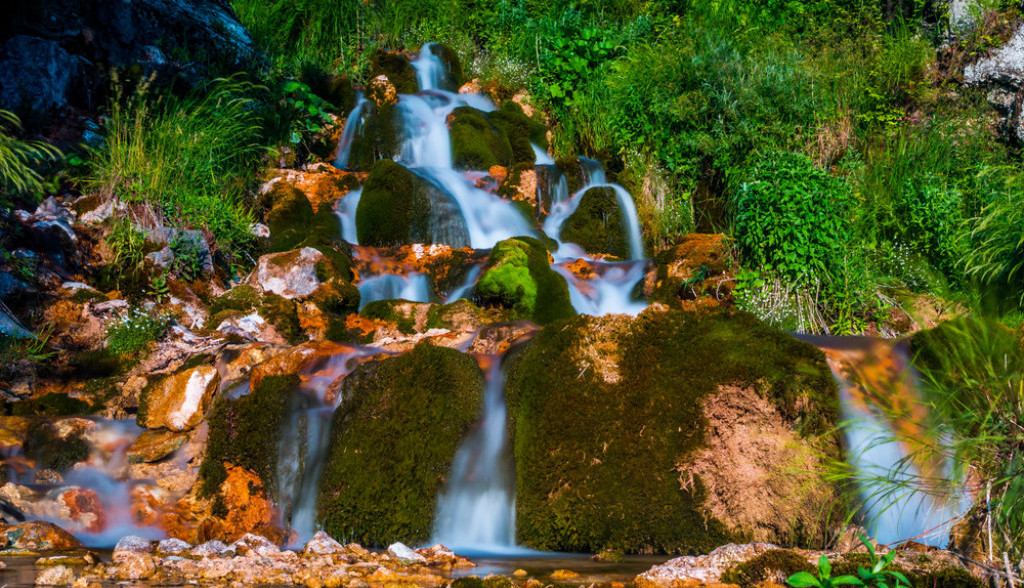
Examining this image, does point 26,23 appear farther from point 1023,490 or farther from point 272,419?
point 1023,490

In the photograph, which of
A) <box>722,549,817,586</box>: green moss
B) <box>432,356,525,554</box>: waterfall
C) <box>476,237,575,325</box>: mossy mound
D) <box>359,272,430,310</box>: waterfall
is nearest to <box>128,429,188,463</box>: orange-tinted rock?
<box>432,356,525,554</box>: waterfall

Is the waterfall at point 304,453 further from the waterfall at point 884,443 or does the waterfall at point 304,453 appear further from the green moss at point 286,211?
the green moss at point 286,211

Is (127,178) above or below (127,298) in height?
above

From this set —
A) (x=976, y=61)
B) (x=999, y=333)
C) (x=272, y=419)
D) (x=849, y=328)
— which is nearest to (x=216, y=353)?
(x=272, y=419)

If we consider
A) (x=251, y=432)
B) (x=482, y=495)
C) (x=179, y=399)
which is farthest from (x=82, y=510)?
(x=482, y=495)

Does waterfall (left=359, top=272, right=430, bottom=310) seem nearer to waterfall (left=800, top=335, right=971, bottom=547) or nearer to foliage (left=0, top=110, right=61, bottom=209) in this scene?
foliage (left=0, top=110, right=61, bottom=209)

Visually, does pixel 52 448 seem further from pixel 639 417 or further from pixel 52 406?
pixel 639 417

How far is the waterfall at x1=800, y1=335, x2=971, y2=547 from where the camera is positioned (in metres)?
2.62

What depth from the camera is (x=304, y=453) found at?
483 centimetres

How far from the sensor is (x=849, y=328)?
6.99m

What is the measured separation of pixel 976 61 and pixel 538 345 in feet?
29.8

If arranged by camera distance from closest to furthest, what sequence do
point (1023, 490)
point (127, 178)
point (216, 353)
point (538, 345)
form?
point (1023, 490) < point (538, 345) < point (216, 353) < point (127, 178)

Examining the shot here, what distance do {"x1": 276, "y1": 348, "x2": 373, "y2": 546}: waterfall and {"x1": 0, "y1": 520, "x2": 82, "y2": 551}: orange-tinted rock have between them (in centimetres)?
116

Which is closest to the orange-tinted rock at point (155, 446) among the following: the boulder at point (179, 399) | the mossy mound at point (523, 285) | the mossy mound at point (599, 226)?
the boulder at point (179, 399)
